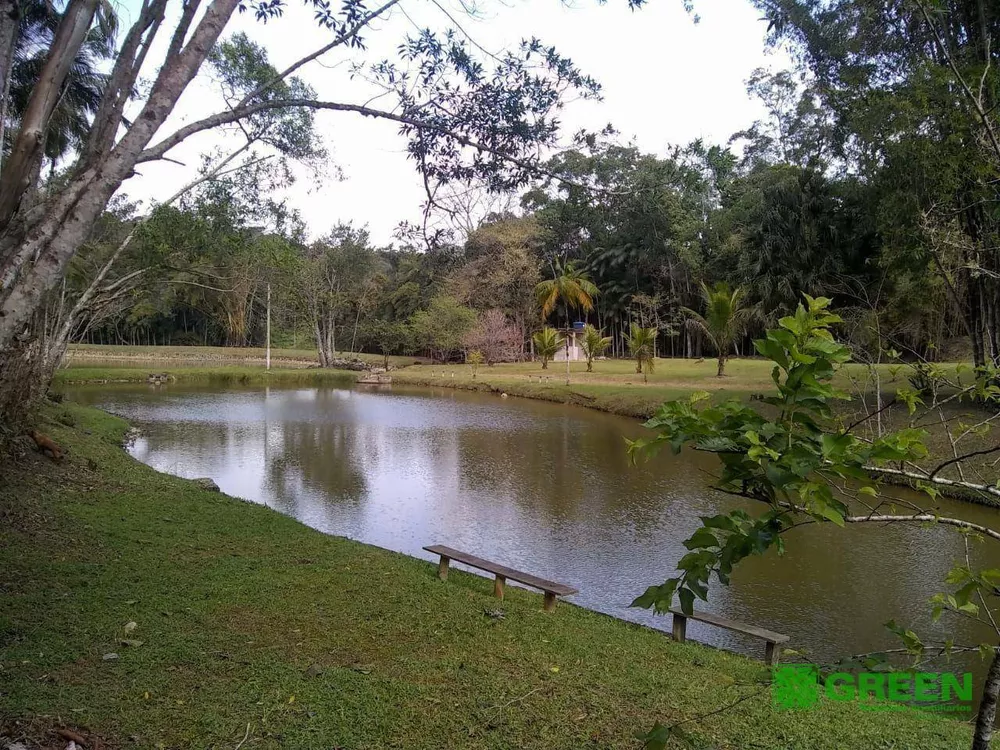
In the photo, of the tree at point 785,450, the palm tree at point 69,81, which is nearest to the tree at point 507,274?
the palm tree at point 69,81

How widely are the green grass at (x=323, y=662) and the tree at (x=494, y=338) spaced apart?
31332 mm

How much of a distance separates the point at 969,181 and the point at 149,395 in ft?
79.4

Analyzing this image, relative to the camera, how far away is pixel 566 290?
37.1 m

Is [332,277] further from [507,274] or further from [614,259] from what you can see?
[614,259]

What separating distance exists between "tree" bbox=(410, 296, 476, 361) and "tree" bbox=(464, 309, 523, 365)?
491 millimetres

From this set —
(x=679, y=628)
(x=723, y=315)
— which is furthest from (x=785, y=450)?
(x=723, y=315)

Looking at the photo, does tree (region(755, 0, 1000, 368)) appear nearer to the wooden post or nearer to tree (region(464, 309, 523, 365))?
the wooden post

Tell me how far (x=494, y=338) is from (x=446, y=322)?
2.83m

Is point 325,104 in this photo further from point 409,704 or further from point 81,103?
point 81,103

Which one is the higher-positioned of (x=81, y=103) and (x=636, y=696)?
(x=81, y=103)

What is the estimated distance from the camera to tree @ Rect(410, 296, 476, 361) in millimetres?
37469

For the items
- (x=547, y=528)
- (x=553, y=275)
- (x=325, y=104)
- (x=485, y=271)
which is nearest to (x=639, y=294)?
(x=553, y=275)

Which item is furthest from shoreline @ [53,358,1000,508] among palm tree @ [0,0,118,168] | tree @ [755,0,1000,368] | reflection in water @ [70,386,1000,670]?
palm tree @ [0,0,118,168]

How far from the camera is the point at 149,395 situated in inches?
956
